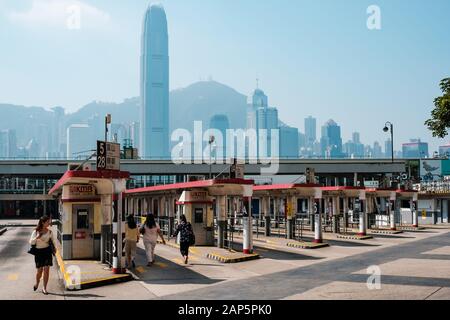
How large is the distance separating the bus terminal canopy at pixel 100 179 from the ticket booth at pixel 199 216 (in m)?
6.42

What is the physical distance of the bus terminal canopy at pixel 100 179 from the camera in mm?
17016

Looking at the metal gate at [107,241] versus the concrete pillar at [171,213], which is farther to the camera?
the concrete pillar at [171,213]

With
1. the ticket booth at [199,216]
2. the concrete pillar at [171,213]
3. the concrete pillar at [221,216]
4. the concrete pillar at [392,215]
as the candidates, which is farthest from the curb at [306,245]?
the concrete pillar at [392,215]

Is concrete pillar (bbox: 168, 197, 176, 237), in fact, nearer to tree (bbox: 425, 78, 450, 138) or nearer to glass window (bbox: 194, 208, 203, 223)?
glass window (bbox: 194, 208, 203, 223)

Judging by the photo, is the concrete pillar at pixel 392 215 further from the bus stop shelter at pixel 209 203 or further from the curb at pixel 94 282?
the curb at pixel 94 282

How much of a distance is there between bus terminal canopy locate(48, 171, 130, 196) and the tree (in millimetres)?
12083

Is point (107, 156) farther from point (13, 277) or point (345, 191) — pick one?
point (345, 191)

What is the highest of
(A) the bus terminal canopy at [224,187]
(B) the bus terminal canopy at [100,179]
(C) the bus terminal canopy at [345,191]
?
(B) the bus terminal canopy at [100,179]

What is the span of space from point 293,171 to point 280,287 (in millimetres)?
65881

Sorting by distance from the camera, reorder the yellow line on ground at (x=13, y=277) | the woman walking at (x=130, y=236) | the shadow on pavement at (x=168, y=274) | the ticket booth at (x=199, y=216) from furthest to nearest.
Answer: the ticket booth at (x=199, y=216) → the woman walking at (x=130, y=236) → the yellow line on ground at (x=13, y=277) → the shadow on pavement at (x=168, y=274)

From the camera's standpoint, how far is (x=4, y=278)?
16328 millimetres

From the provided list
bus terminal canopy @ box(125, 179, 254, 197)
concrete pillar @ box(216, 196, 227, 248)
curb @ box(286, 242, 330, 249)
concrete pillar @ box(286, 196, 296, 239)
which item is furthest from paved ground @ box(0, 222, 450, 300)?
concrete pillar @ box(286, 196, 296, 239)

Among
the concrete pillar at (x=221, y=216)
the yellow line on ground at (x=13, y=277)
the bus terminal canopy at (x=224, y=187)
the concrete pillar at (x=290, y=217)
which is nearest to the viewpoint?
the yellow line on ground at (x=13, y=277)

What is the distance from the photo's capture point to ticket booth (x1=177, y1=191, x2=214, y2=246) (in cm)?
2602
